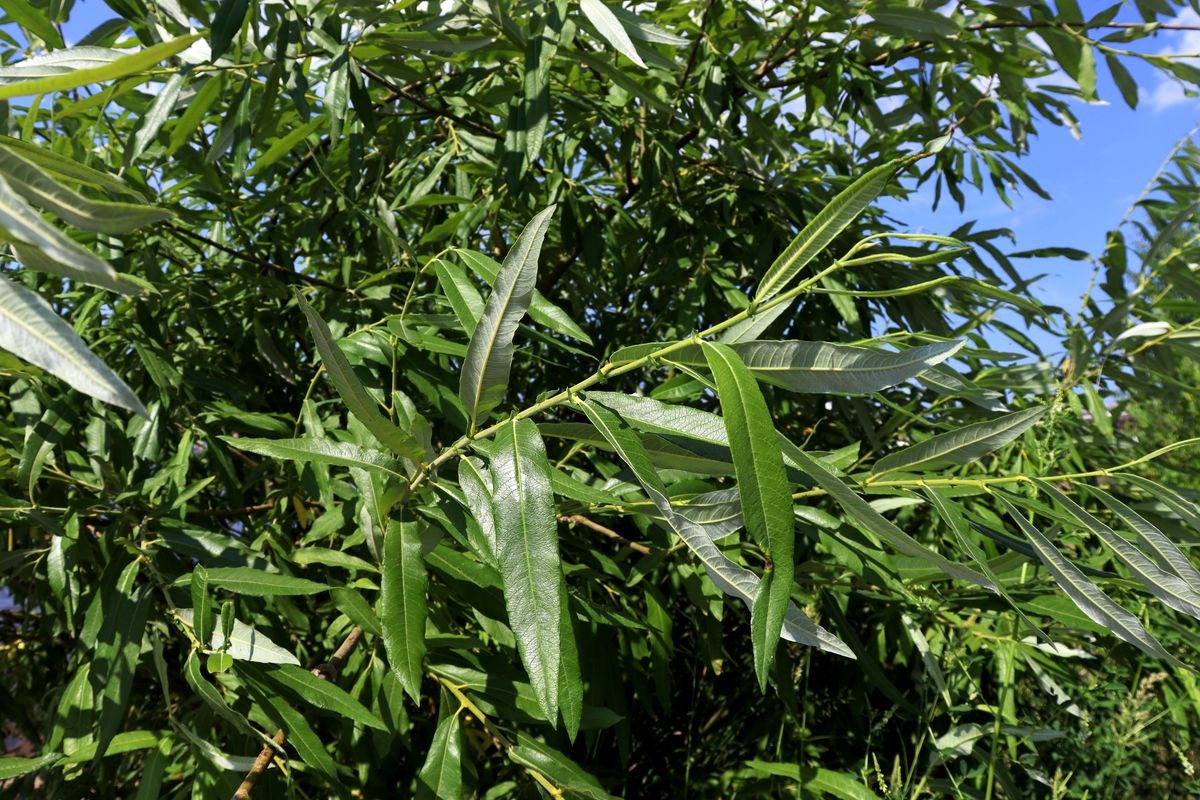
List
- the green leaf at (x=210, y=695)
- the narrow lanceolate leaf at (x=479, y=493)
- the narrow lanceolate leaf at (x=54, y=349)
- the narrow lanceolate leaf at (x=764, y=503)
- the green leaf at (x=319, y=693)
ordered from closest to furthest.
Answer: the narrow lanceolate leaf at (x=54, y=349)
the narrow lanceolate leaf at (x=764, y=503)
the narrow lanceolate leaf at (x=479, y=493)
the green leaf at (x=210, y=695)
the green leaf at (x=319, y=693)

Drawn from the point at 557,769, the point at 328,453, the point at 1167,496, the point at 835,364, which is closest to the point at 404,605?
the point at 328,453

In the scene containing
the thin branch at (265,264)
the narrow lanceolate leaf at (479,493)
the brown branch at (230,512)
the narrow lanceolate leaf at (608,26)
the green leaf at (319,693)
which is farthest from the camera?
the brown branch at (230,512)

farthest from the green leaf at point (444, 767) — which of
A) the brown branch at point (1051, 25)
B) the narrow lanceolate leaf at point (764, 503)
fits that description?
the brown branch at point (1051, 25)

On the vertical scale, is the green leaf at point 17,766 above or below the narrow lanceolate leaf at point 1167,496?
below

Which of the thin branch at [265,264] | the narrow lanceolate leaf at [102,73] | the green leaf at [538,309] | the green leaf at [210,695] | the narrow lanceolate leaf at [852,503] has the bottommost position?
the green leaf at [210,695]

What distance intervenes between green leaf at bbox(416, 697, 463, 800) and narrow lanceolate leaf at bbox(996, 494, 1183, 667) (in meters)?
0.50

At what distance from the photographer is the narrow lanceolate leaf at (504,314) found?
0.59 meters

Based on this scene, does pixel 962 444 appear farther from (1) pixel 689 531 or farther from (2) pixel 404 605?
(2) pixel 404 605

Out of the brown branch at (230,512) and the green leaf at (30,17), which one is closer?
the green leaf at (30,17)

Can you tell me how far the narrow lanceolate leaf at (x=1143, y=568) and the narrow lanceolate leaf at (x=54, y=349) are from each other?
0.57 meters

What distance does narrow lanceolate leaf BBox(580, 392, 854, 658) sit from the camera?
0.53 m

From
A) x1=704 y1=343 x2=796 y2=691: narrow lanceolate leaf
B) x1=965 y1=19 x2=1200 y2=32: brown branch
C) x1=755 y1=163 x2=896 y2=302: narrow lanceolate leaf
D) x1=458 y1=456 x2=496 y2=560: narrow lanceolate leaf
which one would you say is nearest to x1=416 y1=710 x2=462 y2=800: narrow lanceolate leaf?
x1=458 y1=456 x2=496 y2=560: narrow lanceolate leaf

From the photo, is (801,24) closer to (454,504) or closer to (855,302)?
(855,302)

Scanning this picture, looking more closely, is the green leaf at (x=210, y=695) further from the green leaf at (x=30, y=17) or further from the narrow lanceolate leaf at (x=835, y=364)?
the green leaf at (x=30, y=17)
